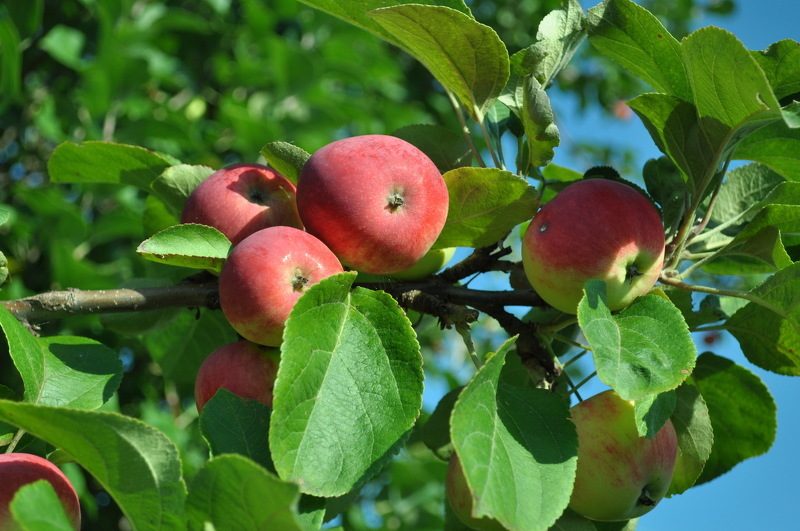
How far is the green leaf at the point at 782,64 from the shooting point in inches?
38.6

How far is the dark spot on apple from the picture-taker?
97cm

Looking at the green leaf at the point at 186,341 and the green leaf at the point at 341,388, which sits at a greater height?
the green leaf at the point at 341,388

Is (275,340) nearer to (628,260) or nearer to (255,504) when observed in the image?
(255,504)

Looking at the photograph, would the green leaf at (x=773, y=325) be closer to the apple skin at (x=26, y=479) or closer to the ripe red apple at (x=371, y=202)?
the ripe red apple at (x=371, y=202)

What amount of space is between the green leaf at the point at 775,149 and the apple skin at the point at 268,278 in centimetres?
70

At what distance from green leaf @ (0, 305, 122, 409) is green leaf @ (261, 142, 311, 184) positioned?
341 mm

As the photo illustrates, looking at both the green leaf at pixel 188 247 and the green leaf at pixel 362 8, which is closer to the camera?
the green leaf at pixel 188 247

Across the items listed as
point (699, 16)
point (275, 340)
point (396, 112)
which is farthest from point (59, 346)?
point (699, 16)

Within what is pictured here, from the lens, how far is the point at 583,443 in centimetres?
105

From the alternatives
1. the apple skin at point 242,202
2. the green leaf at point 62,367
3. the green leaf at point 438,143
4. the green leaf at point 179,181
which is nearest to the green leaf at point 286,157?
the apple skin at point 242,202

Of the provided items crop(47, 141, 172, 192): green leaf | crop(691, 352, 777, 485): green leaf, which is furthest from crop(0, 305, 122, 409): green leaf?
crop(691, 352, 777, 485): green leaf

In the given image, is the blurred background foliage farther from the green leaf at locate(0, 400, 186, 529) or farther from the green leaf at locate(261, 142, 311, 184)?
the green leaf at locate(0, 400, 186, 529)

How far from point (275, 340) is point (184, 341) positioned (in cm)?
57

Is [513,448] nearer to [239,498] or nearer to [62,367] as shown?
[239,498]
